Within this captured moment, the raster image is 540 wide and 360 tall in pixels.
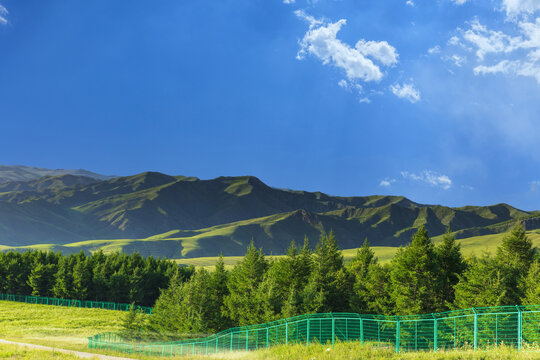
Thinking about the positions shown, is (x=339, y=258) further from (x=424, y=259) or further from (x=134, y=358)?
(x=134, y=358)

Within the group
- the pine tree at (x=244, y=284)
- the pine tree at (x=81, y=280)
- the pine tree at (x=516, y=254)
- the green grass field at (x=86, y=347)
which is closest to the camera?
the green grass field at (x=86, y=347)

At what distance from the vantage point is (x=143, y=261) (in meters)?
140

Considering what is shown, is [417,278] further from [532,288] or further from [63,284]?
[63,284]

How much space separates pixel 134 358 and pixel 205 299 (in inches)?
1558

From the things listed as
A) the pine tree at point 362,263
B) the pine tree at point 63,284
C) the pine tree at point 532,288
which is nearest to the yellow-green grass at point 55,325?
the pine tree at point 63,284

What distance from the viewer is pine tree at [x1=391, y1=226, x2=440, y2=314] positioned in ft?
201

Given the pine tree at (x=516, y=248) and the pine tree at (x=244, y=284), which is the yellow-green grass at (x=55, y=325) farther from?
the pine tree at (x=516, y=248)

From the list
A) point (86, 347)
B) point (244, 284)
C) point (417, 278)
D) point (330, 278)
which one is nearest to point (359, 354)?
point (86, 347)

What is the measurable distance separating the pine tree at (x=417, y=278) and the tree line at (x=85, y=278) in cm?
7107

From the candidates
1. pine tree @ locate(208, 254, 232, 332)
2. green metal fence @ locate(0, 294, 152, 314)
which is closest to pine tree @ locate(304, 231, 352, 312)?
pine tree @ locate(208, 254, 232, 332)

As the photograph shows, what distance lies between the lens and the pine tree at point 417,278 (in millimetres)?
61156

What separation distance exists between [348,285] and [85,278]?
250 feet

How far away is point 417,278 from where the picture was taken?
61781 millimetres

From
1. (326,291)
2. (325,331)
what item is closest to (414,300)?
(326,291)
